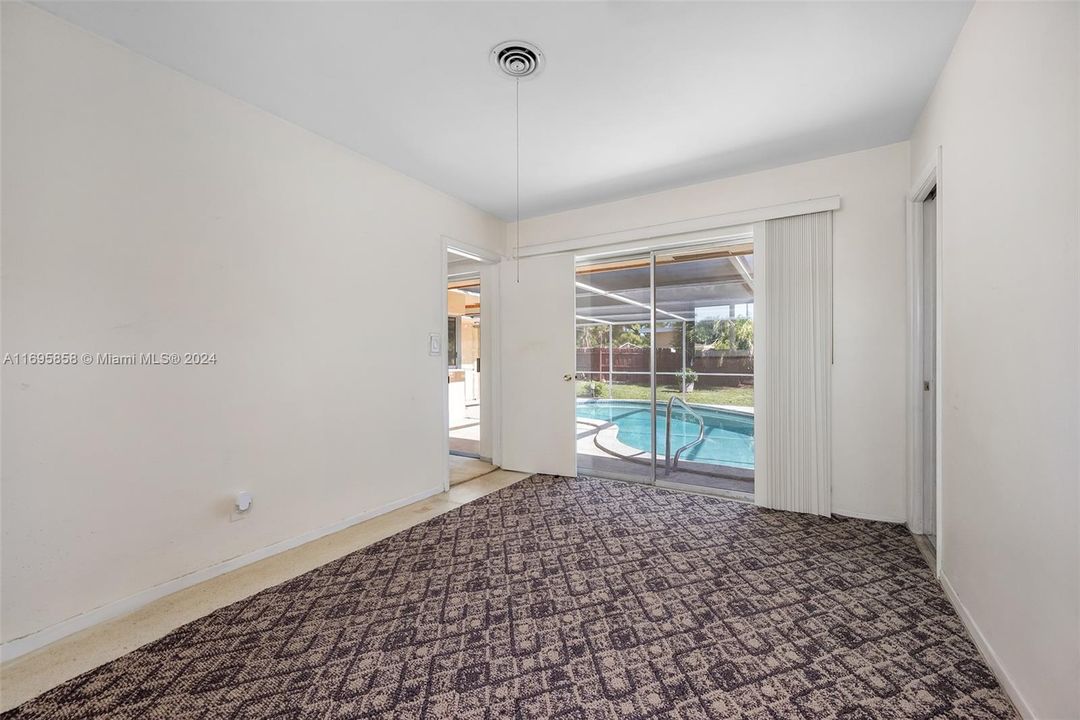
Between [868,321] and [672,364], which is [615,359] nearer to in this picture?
[672,364]

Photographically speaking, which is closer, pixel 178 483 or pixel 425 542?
pixel 178 483

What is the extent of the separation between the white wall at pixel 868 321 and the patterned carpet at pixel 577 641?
0.41 meters

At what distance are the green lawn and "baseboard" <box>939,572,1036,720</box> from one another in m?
2.18

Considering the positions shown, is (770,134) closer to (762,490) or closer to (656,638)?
(762,490)

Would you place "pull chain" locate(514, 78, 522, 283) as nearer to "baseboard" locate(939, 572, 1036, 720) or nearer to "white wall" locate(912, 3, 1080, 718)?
"white wall" locate(912, 3, 1080, 718)

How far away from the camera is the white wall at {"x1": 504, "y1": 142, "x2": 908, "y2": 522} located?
2.95 meters

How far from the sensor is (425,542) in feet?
9.03

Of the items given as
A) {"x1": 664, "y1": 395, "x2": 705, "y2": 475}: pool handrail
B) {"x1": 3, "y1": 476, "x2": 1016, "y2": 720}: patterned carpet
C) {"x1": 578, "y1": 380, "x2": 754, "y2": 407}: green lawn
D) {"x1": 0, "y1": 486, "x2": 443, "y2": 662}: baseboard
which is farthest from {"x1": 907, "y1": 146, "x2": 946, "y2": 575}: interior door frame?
{"x1": 0, "y1": 486, "x2": 443, "y2": 662}: baseboard

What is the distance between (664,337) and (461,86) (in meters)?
2.78

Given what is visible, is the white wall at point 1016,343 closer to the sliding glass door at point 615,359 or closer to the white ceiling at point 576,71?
the white ceiling at point 576,71

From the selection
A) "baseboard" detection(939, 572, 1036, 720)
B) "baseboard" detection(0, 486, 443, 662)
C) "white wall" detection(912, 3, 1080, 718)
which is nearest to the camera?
"white wall" detection(912, 3, 1080, 718)

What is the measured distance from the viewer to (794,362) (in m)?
3.22

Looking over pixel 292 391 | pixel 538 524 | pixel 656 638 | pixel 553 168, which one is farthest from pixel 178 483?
pixel 553 168

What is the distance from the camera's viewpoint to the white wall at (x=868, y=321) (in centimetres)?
295
